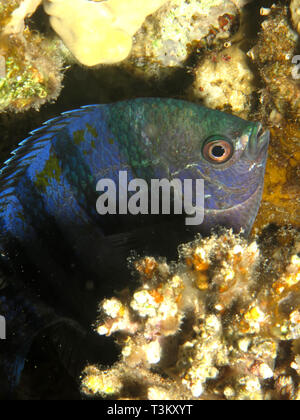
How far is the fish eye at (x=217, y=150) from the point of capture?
2.80 m

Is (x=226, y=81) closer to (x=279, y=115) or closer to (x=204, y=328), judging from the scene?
(x=279, y=115)

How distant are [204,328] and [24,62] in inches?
117

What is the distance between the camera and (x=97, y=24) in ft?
10.8

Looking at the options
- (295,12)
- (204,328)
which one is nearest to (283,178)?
(295,12)

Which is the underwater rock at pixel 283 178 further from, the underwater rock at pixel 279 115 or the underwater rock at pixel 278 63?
the underwater rock at pixel 278 63

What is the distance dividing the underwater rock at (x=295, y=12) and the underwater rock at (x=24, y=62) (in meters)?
2.52

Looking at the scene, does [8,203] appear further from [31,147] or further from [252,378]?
[252,378]

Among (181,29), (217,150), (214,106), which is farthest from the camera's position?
(214,106)

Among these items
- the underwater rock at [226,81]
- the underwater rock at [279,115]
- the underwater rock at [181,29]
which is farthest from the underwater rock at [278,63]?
the underwater rock at [181,29]

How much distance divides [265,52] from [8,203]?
313 cm

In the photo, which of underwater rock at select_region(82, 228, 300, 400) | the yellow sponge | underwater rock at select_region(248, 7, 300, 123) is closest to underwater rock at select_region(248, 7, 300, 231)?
underwater rock at select_region(248, 7, 300, 123)

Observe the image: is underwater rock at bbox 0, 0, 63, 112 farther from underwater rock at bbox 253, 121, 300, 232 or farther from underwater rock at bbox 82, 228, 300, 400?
underwater rock at bbox 253, 121, 300, 232

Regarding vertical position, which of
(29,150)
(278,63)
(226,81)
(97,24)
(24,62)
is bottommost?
(29,150)

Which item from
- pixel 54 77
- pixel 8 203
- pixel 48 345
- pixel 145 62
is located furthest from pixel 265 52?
pixel 48 345
